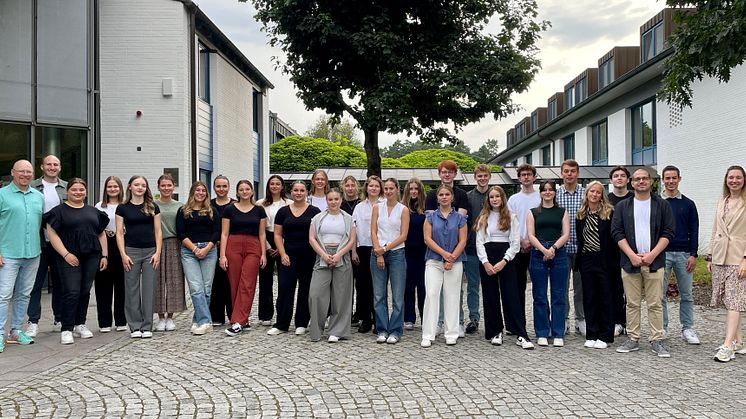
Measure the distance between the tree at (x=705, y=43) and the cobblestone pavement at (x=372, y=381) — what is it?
12.4ft

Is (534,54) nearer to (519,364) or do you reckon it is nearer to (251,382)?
(519,364)

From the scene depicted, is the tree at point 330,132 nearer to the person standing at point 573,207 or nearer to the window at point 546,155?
the window at point 546,155

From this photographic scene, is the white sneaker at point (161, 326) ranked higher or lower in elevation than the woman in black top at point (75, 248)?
lower

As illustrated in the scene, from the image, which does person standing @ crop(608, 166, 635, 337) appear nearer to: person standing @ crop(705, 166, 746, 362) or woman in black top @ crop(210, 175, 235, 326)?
person standing @ crop(705, 166, 746, 362)

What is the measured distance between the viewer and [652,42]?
24156 millimetres

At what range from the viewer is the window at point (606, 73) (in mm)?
29062

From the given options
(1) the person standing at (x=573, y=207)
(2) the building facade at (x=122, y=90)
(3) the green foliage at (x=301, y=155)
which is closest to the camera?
(1) the person standing at (x=573, y=207)

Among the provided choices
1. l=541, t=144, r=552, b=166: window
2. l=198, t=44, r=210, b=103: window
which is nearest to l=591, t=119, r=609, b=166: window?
l=541, t=144, r=552, b=166: window

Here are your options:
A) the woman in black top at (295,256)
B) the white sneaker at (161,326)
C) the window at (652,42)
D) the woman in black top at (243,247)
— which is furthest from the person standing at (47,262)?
the window at (652,42)

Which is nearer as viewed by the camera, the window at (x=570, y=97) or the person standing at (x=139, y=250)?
the person standing at (x=139, y=250)

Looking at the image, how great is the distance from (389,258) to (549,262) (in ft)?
5.97

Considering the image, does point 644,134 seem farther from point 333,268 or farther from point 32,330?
point 32,330

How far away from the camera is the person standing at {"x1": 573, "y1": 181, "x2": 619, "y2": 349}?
291 inches

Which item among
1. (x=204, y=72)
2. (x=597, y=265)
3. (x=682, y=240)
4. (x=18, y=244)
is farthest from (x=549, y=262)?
(x=204, y=72)
